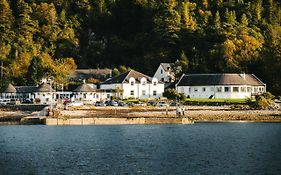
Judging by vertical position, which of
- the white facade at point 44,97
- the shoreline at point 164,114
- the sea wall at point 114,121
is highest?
the white facade at point 44,97

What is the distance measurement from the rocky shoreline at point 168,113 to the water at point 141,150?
583 centimetres

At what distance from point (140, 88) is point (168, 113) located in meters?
22.3

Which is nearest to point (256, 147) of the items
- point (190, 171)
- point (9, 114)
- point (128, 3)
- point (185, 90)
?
point (190, 171)

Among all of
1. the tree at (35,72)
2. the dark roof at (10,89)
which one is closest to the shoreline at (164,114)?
the dark roof at (10,89)

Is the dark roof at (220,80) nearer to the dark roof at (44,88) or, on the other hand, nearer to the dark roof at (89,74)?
the dark roof at (89,74)

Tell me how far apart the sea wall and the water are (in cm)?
212

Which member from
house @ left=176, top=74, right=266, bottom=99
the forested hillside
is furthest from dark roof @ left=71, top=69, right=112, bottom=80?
house @ left=176, top=74, right=266, bottom=99

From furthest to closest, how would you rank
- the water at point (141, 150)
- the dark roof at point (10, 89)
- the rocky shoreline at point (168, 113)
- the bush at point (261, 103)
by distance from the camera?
1. the dark roof at point (10, 89)
2. the bush at point (261, 103)
3. the rocky shoreline at point (168, 113)
4. the water at point (141, 150)

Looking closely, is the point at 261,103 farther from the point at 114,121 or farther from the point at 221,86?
the point at 114,121

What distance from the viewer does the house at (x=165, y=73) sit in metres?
100

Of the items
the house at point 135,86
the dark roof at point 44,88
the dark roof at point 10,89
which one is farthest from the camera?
the house at point 135,86

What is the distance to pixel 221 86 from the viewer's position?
85.9 metres

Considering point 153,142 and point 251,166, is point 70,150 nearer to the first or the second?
point 153,142

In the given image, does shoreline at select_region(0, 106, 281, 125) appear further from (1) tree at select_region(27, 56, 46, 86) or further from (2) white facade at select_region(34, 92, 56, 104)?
(1) tree at select_region(27, 56, 46, 86)
